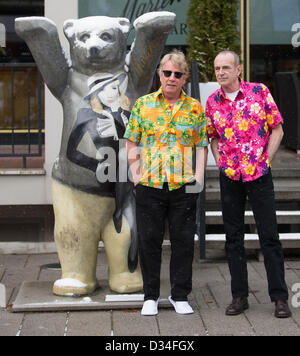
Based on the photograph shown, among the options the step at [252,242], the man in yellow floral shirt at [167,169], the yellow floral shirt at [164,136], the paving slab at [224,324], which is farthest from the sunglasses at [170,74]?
the step at [252,242]

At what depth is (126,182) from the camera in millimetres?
5281

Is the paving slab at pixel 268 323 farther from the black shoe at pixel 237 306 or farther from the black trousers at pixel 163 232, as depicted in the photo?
the black trousers at pixel 163 232

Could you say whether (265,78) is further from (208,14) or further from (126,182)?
(126,182)

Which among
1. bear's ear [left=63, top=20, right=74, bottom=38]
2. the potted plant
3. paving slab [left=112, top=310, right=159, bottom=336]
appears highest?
the potted plant

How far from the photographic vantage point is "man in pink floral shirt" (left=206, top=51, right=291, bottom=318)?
4.81 meters

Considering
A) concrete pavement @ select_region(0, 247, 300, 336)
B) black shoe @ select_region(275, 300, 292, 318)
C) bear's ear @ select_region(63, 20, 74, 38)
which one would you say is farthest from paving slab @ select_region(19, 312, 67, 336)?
bear's ear @ select_region(63, 20, 74, 38)

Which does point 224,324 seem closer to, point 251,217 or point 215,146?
point 215,146

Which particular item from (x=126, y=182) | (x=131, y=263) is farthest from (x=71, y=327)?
(x=126, y=182)

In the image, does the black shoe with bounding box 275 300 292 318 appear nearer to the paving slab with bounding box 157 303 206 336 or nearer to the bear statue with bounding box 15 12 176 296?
the paving slab with bounding box 157 303 206 336

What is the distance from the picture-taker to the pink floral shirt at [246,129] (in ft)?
15.8

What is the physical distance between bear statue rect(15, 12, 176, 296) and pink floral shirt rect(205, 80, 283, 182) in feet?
2.39

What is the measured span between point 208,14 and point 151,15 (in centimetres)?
308

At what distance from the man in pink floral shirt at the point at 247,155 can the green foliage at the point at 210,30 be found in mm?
3114

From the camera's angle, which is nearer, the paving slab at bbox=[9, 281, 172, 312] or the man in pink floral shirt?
the man in pink floral shirt
